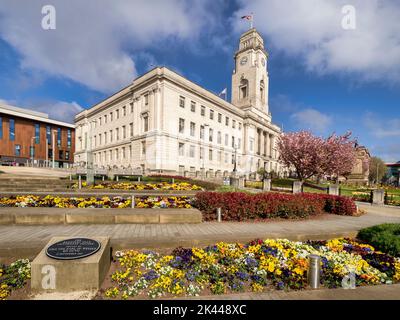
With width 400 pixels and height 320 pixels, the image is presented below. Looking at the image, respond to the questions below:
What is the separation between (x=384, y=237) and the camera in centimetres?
588

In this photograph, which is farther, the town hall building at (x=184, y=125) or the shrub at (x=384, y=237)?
the town hall building at (x=184, y=125)

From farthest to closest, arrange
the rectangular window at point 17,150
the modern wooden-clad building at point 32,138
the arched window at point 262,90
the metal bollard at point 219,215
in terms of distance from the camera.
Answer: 1. the arched window at point 262,90
2. the rectangular window at point 17,150
3. the modern wooden-clad building at point 32,138
4. the metal bollard at point 219,215

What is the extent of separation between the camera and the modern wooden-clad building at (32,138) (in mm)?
57906

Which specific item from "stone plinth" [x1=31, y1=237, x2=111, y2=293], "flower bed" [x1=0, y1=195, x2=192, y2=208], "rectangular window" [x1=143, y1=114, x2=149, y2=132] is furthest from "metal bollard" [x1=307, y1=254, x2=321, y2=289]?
"rectangular window" [x1=143, y1=114, x2=149, y2=132]

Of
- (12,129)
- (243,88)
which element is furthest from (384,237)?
(12,129)

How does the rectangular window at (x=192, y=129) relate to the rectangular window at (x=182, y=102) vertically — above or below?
below

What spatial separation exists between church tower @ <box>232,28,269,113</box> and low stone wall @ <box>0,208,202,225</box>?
2402 inches

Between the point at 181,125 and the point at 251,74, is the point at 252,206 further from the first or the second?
the point at 251,74

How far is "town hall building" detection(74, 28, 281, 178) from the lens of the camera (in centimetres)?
3925

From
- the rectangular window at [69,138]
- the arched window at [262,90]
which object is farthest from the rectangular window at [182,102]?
the rectangular window at [69,138]

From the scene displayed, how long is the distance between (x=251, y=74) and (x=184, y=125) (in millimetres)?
35997

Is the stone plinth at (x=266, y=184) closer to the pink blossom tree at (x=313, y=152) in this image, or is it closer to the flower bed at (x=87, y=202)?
the pink blossom tree at (x=313, y=152)

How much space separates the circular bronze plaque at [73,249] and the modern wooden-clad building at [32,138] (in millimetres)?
68049

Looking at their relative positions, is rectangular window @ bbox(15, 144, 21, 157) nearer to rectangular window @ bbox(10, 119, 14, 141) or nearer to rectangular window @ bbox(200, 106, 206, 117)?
rectangular window @ bbox(10, 119, 14, 141)
